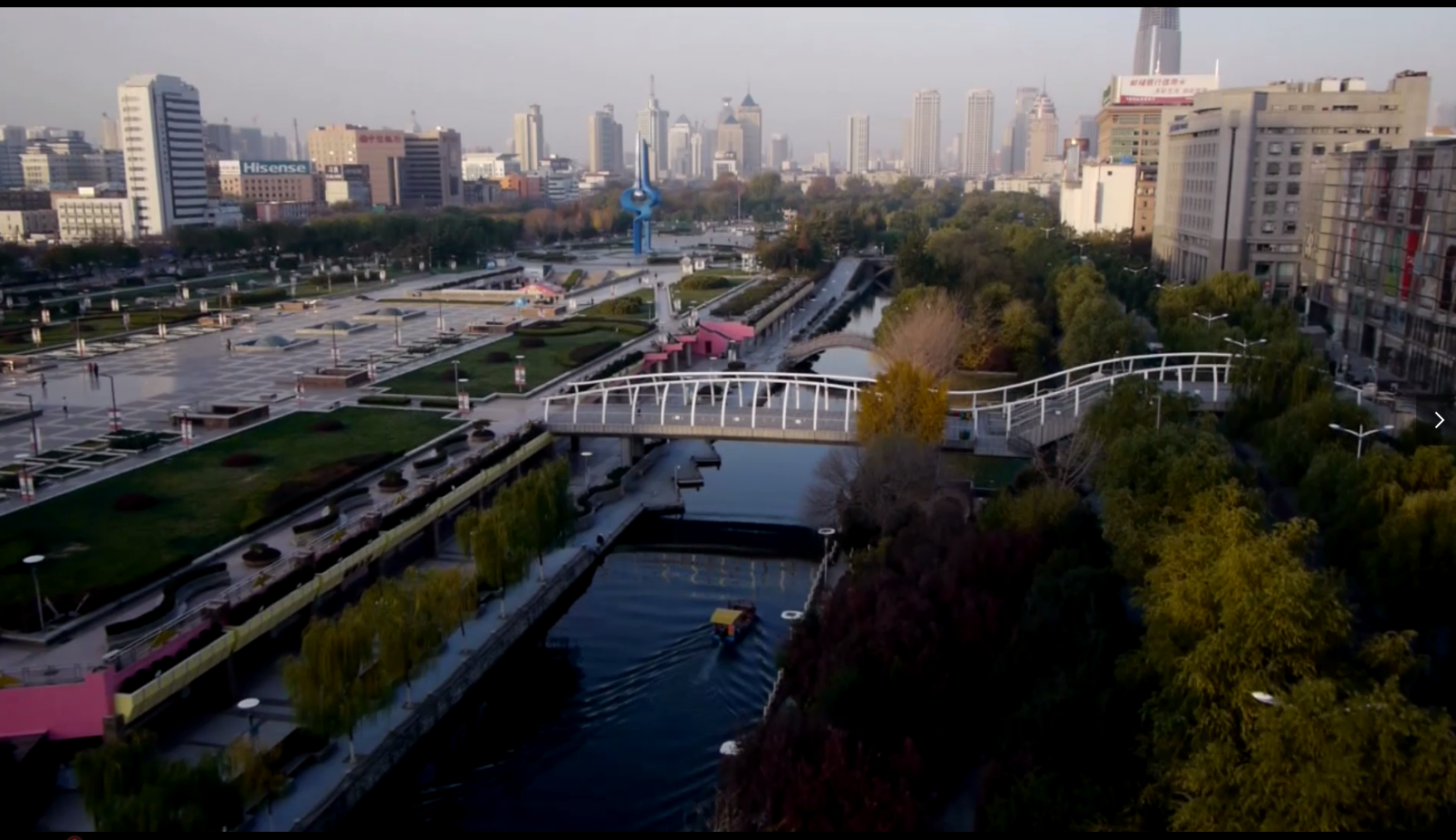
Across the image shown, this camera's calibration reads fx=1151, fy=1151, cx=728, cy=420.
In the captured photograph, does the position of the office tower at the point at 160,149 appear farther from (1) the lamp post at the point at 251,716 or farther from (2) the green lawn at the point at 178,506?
(1) the lamp post at the point at 251,716

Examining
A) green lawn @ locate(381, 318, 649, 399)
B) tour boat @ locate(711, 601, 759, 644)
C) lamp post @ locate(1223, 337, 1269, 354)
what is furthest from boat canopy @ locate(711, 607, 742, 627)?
green lawn @ locate(381, 318, 649, 399)

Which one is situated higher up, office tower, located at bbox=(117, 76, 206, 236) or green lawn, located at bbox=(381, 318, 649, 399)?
office tower, located at bbox=(117, 76, 206, 236)

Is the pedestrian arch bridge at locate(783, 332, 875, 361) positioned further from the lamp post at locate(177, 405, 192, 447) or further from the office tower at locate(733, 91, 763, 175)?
the office tower at locate(733, 91, 763, 175)

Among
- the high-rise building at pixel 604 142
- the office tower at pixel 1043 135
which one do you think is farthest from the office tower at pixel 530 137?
the office tower at pixel 1043 135

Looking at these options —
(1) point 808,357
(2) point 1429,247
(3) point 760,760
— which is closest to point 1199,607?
(3) point 760,760

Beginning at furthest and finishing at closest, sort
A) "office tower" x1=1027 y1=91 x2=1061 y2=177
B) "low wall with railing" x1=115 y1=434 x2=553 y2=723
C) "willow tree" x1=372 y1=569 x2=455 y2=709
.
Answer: "office tower" x1=1027 y1=91 x2=1061 y2=177, "willow tree" x1=372 y1=569 x2=455 y2=709, "low wall with railing" x1=115 y1=434 x2=553 y2=723

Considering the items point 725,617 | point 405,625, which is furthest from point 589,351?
point 405,625

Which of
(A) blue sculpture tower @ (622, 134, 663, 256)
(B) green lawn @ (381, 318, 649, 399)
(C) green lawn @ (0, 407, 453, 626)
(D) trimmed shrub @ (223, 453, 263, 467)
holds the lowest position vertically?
(C) green lawn @ (0, 407, 453, 626)

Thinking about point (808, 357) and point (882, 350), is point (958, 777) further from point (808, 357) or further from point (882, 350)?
point (808, 357)
